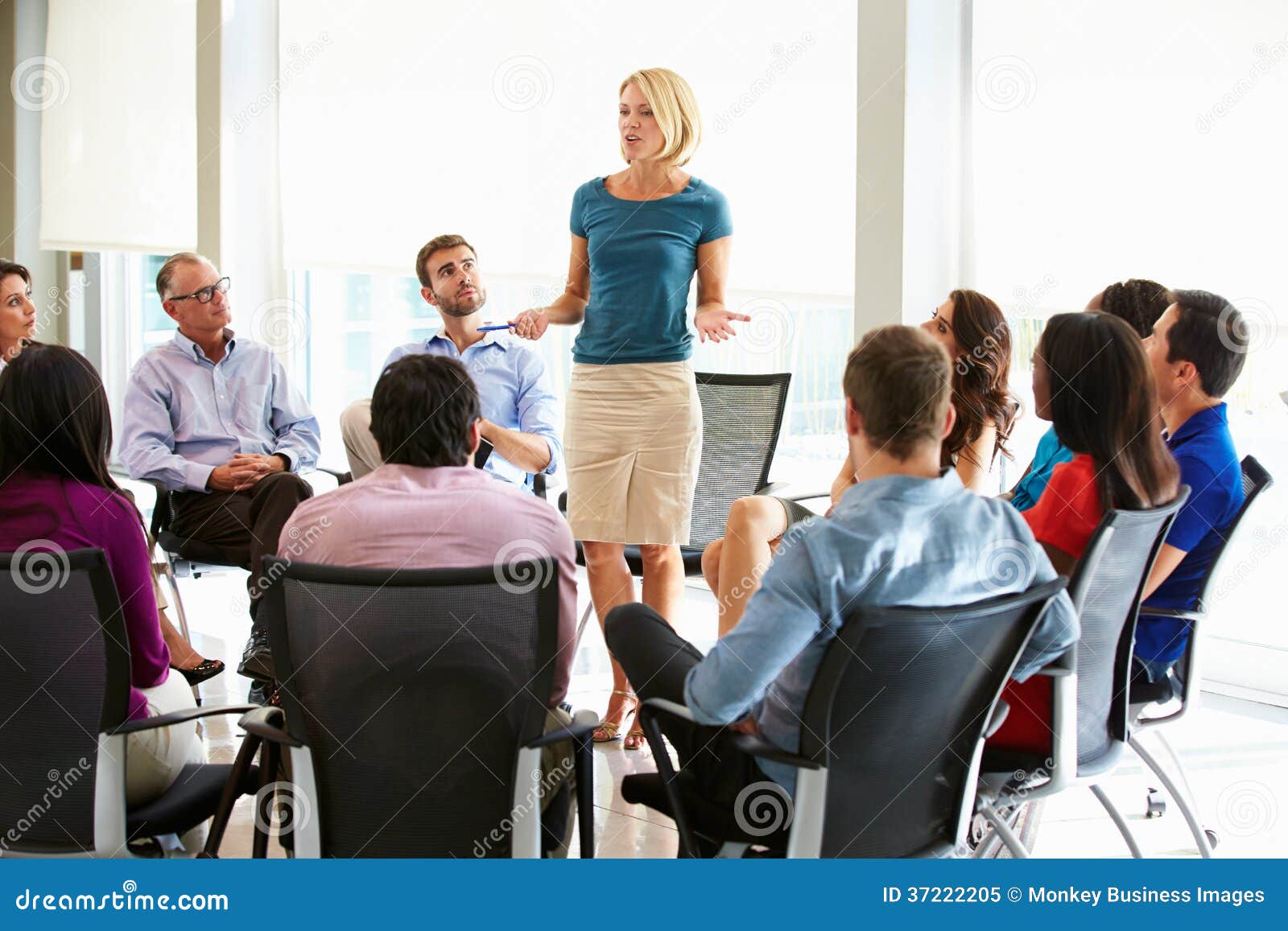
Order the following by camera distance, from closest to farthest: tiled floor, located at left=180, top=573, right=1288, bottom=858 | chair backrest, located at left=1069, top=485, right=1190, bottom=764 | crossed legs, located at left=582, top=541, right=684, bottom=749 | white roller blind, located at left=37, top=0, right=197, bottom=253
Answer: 1. chair backrest, located at left=1069, top=485, right=1190, bottom=764
2. tiled floor, located at left=180, top=573, right=1288, bottom=858
3. crossed legs, located at left=582, top=541, right=684, bottom=749
4. white roller blind, located at left=37, top=0, right=197, bottom=253

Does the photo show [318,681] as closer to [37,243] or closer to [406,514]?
[406,514]

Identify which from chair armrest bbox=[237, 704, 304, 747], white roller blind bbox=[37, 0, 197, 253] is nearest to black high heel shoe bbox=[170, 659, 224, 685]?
chair armrest bbox=[237, 704, 304, 747]

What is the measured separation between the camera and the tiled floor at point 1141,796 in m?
3.03

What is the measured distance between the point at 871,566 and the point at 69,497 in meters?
1.41

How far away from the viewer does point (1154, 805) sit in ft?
10.6

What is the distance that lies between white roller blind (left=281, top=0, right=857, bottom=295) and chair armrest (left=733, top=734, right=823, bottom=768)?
2.91m

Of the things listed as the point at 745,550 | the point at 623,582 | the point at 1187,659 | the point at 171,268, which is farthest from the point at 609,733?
the point at 171,268

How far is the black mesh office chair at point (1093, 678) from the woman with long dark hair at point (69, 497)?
4.58ft

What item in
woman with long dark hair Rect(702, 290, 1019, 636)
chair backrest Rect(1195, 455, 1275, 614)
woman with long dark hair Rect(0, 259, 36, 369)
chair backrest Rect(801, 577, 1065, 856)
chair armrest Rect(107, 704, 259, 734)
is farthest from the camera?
woman with long dark hair Rect(0, 259, 36, 369)

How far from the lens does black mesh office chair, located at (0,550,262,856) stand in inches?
79.6

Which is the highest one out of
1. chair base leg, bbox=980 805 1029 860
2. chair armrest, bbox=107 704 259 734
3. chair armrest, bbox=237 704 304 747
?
chair armrest, bbox=237 704 304 747

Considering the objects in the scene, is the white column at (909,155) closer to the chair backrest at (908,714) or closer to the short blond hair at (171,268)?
the short blond hair at (171,268)

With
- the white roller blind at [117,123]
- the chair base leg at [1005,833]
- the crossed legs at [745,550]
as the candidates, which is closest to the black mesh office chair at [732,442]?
the crossed legs at [745,550]

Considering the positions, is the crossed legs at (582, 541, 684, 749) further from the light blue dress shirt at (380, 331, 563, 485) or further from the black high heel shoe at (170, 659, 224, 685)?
the black high heel shoe at (170, 659, 224, 685)
